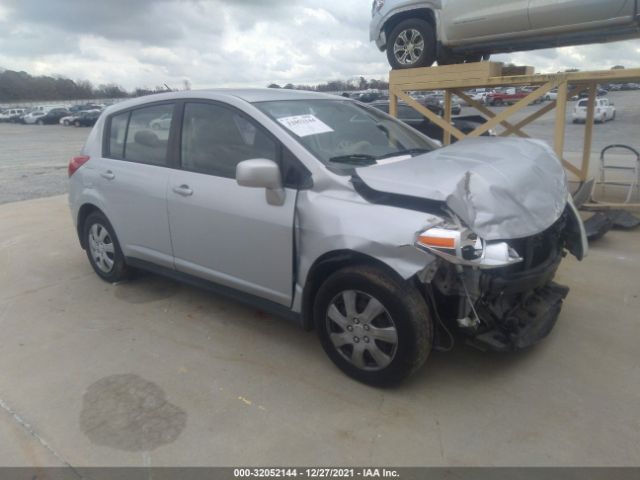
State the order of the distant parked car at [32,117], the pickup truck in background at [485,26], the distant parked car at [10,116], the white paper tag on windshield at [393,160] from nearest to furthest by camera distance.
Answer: the white paper tag on windshield at [393,160]
the pickup truck in background at [485,26]
the distant parked car at [32,117]
the distant parked car at [10,116]

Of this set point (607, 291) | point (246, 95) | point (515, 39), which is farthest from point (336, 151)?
point (515, 39)

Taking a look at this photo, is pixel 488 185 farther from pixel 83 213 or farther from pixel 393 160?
pixel 83 213

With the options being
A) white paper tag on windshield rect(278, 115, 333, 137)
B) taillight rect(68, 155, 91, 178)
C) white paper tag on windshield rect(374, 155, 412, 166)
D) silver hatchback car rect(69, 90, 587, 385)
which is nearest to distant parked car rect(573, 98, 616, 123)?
silver hatchback car rect(69, 90, 587, 385)

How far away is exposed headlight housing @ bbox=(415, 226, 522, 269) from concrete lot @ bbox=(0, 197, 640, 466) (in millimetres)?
865

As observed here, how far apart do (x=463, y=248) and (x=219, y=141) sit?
1.90 meters

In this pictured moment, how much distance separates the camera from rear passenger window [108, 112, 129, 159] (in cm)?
433

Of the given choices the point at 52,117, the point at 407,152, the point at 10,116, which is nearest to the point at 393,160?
the point at 407,152

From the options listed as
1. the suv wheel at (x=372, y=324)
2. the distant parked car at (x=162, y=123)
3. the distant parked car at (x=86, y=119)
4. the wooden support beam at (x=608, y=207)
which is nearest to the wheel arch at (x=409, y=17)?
the wooden support beam at (x=608, y=207)

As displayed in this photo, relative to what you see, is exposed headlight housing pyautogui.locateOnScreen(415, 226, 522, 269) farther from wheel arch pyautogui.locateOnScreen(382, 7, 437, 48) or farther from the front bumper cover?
wheel arch pyautogui.locateOnScreen(382, 7, 437, 48)

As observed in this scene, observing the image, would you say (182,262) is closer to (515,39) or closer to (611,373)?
(611,373)

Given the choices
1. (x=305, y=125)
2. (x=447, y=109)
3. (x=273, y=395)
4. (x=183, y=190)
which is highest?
(x=447, y=109)

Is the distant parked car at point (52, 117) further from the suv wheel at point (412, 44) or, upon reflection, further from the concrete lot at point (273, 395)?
the concrete lot at point (273, 395)

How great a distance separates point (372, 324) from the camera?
9.39 ft

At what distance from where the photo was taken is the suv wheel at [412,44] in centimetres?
737
